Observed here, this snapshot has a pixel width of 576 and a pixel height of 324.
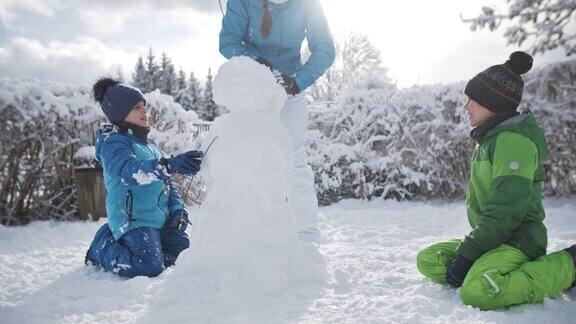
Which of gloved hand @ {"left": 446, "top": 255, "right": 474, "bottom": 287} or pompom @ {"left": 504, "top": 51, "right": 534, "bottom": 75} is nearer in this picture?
gloved hand @ {"left": 446, "top": 255, "right": 474, "bottom": 287}

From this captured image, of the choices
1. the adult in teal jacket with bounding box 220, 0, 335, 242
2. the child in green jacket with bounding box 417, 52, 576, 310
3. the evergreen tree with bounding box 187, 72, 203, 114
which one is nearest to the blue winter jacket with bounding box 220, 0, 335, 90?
the adult in teal jacket with bounding box 220, 0, 335, 242

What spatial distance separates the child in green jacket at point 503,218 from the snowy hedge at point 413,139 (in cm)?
385

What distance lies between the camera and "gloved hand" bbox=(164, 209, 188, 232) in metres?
3.34

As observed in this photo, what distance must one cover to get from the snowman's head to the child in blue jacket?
0.39 meters

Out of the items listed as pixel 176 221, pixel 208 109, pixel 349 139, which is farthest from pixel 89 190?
pixel 208 109

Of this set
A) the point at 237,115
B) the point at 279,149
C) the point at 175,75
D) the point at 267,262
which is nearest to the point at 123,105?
the point at 237,115

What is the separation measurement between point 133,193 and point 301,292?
4.83ft

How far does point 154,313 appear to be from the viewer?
1995 mm

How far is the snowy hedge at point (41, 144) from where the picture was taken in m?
4.89

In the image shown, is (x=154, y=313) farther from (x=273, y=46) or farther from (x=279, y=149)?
(x=273, y=46)

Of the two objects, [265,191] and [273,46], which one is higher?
[273,46]

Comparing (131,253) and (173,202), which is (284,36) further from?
(131,253)

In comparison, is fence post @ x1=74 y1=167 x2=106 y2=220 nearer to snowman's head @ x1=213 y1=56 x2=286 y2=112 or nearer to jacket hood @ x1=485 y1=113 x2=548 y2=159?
snowman's head @ x1=213 y1=56 x2=286 y2=112

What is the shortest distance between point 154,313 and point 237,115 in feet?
3.81
